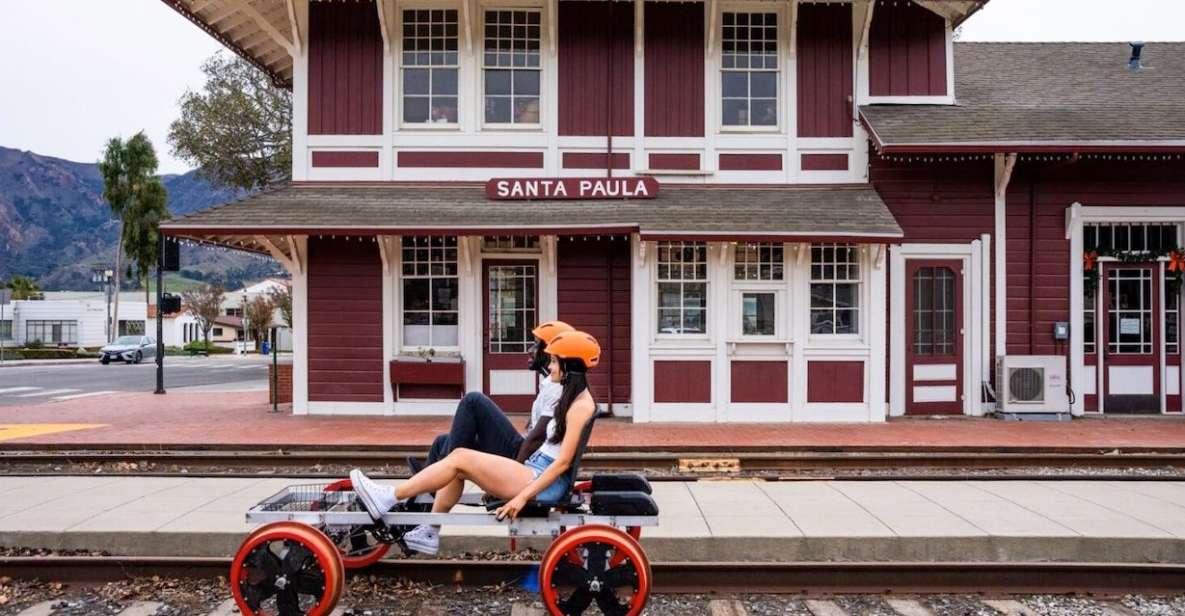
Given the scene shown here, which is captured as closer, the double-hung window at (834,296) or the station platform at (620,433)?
the station platform at (620,433)

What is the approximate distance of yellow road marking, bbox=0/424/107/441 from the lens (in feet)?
38.3

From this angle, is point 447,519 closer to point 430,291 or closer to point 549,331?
point 549,331

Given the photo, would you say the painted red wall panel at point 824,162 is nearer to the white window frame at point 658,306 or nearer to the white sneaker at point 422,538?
the white window frame at point 658,306

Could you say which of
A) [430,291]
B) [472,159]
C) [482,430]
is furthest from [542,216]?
[482,430]

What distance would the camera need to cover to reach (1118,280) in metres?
13.7

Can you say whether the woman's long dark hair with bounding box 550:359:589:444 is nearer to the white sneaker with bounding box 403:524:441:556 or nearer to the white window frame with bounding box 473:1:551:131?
the white sneaker with bounding box 403:524:441:556

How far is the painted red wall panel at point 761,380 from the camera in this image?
12.9 meters

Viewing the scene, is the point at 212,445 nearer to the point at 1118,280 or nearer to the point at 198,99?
the point at 1118,280

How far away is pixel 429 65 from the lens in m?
13.7

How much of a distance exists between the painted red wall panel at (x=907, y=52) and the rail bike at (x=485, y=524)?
35.8 ft

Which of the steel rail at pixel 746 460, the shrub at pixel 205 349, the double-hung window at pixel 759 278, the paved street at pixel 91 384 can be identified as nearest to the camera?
the steel rail at pixel 746 460

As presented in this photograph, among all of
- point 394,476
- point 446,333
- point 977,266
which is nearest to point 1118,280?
point 977,266

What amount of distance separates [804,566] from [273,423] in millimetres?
9367

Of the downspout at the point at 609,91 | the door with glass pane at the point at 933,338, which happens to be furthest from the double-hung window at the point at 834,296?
the downspout at the point at 609,91
